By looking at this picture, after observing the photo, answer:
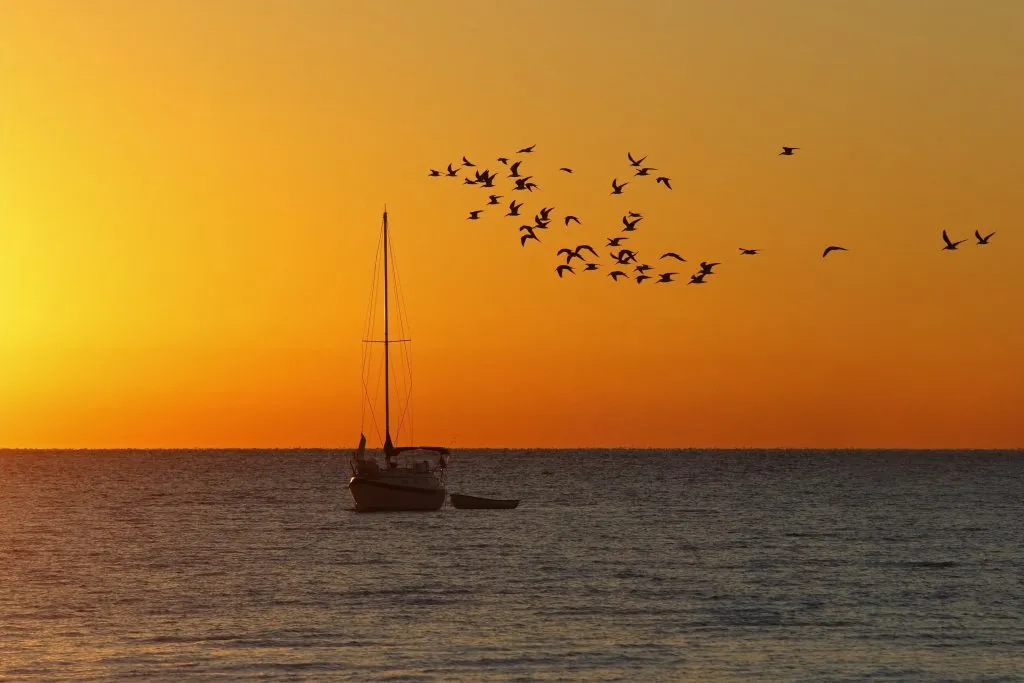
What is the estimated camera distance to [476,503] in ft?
413

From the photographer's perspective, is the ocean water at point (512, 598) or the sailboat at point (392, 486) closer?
the ocean water at point (512, 598)

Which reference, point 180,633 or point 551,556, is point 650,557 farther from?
point 180,633

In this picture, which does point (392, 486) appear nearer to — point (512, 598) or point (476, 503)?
point (476, 503)

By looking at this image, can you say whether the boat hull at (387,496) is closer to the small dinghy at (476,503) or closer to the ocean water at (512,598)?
the ocean water at (512,598)

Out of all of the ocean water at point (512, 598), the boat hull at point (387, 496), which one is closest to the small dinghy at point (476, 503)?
the ocean water at point (512, 598)

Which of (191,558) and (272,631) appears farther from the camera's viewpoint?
(191,558)

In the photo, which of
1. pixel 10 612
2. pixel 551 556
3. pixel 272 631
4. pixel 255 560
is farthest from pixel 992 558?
pixel 10 612

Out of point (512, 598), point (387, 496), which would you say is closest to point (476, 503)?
point (387, 496)

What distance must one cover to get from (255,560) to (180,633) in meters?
31.4

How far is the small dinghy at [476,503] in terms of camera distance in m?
125

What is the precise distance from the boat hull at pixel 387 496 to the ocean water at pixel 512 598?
1573mm

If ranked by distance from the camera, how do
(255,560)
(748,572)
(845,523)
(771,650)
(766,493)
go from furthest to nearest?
(766,493) → (845,523) → (255,560) → (748,572) → (771,650)

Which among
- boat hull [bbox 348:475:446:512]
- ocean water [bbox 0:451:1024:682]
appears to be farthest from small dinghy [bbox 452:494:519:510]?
boat hull [bbox 348:475:446:512]

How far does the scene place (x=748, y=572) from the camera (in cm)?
7556
